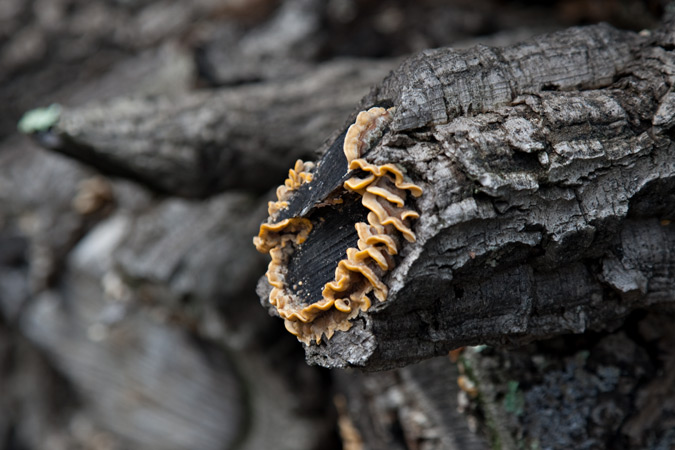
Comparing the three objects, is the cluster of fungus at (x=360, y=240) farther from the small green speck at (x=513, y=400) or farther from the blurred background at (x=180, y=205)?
the blurred background at (x=180, y=205)

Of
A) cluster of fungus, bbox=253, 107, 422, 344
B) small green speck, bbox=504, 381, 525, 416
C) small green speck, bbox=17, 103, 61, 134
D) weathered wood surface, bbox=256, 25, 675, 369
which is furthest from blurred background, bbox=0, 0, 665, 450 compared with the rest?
cluster of fungus, bbox=253, 107, 422, 344

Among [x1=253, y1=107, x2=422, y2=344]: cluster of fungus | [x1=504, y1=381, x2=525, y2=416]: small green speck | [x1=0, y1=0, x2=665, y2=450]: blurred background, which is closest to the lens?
[x1=253, y1=107, x2=422, y2=344]: cluster of fungus

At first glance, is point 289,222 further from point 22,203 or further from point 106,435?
point 106,435

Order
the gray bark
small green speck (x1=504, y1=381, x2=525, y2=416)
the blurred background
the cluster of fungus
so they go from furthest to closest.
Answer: the blurred background, the gray bark, small green speck (x1=504, y1=381, x2=525, y2=416), the cluster of fungus

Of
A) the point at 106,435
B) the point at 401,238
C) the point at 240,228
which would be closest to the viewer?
the point at 401,238

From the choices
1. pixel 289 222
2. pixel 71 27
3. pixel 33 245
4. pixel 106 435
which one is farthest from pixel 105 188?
pixel 289 222

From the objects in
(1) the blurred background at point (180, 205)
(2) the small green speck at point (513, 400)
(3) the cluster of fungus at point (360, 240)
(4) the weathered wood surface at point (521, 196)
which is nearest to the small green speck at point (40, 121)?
(1) the blurred background at point (180, 205)

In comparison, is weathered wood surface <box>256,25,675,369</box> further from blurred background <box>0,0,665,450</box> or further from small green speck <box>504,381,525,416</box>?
blurred background <box>0,0,665,450</box>
